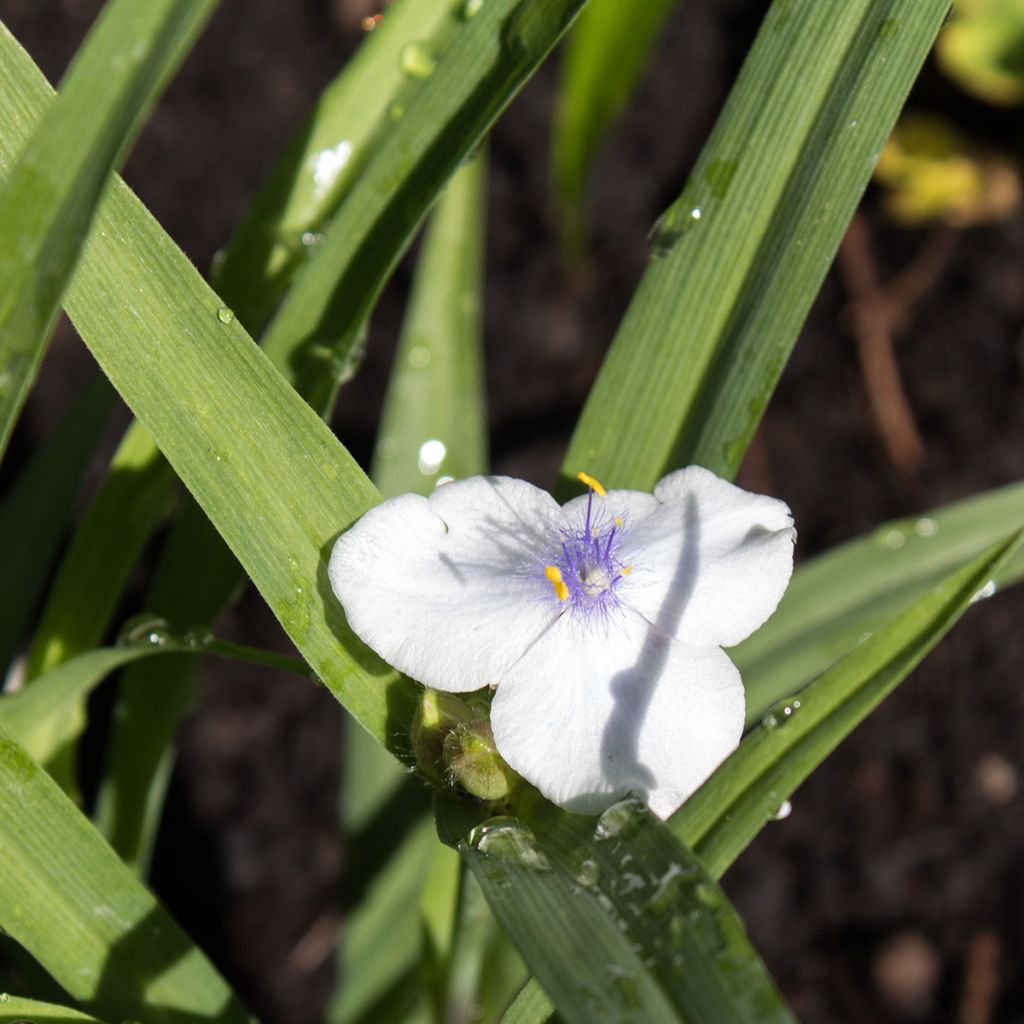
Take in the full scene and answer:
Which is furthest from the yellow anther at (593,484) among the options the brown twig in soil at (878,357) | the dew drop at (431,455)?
the brown twig in soil at (878,357)

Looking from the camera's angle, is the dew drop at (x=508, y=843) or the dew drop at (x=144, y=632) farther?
the dew drop at (x=144, y=632)

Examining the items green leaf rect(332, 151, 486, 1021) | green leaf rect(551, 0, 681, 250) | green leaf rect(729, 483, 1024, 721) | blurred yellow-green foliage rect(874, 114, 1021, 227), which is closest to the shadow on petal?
green leaf rect(729, 483, 1024, 721)

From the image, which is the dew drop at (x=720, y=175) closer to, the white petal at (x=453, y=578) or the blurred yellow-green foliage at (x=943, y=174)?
the white petal at (x=453, y=578)

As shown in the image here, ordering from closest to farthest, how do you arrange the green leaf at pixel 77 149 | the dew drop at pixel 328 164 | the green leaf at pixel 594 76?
the green leaf at pixel 77 149 < the dew drop at pixel 328 164 < the green leaf at pixel 594 76

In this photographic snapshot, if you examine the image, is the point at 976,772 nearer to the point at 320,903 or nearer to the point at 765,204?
the point at 320,903

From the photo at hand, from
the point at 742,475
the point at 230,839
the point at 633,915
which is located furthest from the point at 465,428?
the point at 633,915
